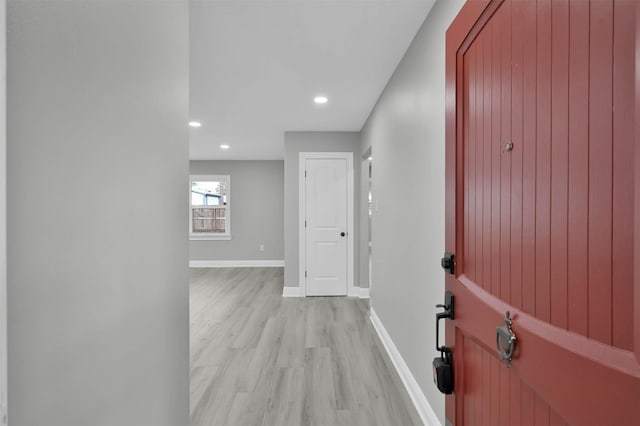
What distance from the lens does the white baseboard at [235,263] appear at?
296 inches

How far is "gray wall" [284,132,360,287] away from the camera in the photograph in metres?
4.76

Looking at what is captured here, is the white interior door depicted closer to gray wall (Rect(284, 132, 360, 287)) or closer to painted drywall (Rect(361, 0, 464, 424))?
gray wall (Rect(284, 132, 360, 287))

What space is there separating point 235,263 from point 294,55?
5938 millimetres

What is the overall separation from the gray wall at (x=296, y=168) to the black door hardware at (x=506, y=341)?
13.2 feet

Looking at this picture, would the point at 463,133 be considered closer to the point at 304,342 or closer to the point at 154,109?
the point at 154,109

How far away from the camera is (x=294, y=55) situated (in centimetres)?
241

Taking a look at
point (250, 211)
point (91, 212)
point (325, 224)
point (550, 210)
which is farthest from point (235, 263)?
point (550, 210)

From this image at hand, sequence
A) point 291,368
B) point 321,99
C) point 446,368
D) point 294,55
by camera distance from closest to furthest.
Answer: point 446,368 < point 294,55 < point 291,368 < point 321,99

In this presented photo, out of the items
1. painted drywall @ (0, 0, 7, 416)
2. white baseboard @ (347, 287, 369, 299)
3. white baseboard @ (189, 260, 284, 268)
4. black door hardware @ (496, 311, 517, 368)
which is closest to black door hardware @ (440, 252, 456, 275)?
black door hardware @ (496, 311, 517, 368)

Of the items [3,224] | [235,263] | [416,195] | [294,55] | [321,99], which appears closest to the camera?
[3,224]

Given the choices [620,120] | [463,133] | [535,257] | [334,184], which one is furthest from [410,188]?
[334,184]

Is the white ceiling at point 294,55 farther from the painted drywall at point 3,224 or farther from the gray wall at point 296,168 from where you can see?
the painted drywall at point 3,224

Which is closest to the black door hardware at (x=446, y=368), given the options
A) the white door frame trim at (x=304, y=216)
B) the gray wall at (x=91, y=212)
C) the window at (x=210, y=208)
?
the gray wall at (x=91, y=212)

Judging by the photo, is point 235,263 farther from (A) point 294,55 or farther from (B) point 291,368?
(A) point 294,55
